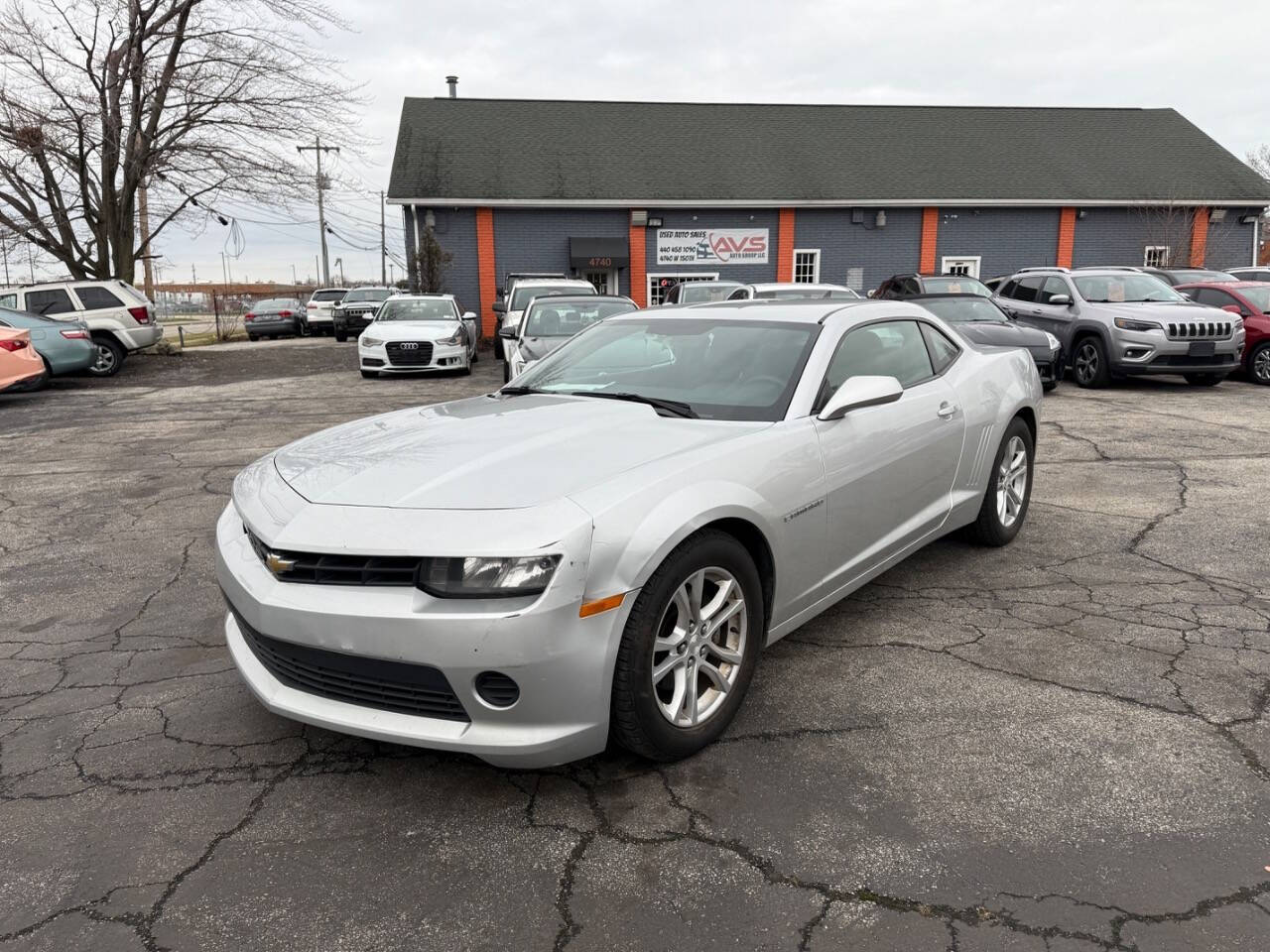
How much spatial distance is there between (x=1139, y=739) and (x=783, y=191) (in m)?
25.1

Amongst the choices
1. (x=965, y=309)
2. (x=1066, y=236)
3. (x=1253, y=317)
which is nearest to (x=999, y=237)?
(x=1066, y=236)

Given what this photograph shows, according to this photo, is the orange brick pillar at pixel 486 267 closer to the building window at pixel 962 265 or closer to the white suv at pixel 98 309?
the white suv at pixel 98 309

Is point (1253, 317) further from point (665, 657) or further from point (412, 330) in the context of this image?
point (665, 657)

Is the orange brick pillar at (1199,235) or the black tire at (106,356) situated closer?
the black tire at (106,356)

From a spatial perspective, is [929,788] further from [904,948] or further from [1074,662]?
[1074,662]

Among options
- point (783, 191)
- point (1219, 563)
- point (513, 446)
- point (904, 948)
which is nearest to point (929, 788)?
point (904, 948)

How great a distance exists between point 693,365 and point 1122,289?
38.4 feet

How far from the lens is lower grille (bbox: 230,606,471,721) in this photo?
7.98 ft

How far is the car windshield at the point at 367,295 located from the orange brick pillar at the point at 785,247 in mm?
11842

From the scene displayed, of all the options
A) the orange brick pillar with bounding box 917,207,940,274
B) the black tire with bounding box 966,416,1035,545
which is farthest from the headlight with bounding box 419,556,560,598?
the orange brick pillar with bounding box 917,207,940,274

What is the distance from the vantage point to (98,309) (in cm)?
1656

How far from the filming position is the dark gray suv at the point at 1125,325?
11797mm

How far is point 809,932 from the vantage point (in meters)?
2.12

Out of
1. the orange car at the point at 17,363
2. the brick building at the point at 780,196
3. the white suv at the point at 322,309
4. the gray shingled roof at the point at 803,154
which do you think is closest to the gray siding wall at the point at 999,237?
the brick building at the point at 780,196
